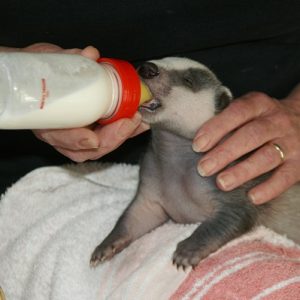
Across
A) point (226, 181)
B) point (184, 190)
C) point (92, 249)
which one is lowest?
point (92, 249)

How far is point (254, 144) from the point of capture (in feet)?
5.82

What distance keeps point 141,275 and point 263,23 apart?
2.88ft

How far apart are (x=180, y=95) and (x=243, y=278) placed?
503 millimetres

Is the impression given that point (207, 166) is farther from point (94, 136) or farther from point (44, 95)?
point (44, 95)

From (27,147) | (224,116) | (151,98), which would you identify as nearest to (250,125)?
(224,116)

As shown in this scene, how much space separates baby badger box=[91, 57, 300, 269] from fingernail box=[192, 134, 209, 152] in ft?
0.28

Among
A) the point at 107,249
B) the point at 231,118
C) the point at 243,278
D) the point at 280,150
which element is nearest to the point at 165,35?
the point at 231,118

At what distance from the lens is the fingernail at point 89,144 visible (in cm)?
159

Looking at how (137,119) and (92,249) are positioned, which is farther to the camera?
(92,249)

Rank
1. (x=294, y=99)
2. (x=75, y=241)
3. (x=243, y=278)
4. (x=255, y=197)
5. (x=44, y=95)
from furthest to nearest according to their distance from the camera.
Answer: (x=294, y=99) < (x=75, y=241) < (x=255, y=197) < (x=243, y=278) < (x=44, y=95)

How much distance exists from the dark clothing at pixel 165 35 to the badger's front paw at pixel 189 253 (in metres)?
0.65

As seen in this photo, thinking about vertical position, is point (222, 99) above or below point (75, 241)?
above

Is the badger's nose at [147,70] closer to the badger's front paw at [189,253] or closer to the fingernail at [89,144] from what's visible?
the fingernail at [89,144]

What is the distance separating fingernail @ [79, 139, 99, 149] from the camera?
5.22 ft
